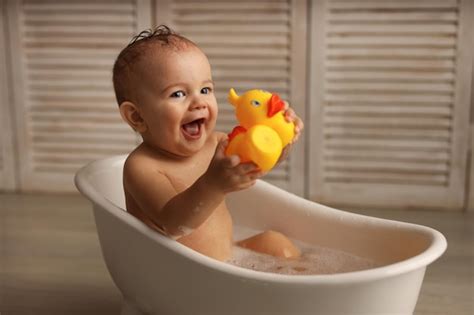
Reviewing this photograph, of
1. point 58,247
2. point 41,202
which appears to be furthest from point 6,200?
point 58,247

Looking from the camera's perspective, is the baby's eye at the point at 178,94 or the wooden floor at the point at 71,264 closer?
the baby's eye at the point at 178,94

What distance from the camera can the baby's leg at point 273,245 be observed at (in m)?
1.28

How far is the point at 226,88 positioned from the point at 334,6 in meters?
0.40

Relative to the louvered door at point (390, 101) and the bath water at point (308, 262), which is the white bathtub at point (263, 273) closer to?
the bath water at point (308, 262)

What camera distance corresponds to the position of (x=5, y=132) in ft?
7.40

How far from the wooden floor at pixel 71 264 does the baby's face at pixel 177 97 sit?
1.48ft

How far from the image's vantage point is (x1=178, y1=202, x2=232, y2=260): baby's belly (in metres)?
1.21

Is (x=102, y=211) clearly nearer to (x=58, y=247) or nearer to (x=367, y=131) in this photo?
(x=58, y=247)

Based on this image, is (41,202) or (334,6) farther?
(41,202)

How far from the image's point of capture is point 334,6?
2.01m

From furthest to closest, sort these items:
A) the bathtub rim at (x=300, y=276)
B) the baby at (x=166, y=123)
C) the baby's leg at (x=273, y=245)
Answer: the baby's leg at (x=273, y=245) < the baby at (x=166, y=123) < the bathtub rim at (x=300, y=276)

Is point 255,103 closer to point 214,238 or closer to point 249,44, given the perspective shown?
point 214,238

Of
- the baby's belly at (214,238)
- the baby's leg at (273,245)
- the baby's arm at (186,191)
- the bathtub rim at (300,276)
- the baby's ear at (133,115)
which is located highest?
the baby's ear at (133,115)

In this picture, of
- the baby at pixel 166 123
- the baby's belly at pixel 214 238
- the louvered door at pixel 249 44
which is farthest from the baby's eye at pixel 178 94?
the louvered door at pixel 249 44
